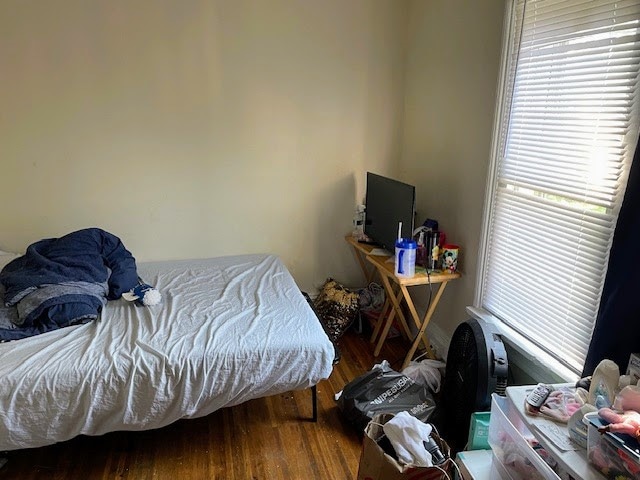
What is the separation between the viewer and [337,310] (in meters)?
3.05

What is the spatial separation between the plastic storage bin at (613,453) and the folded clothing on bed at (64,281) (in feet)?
6.84

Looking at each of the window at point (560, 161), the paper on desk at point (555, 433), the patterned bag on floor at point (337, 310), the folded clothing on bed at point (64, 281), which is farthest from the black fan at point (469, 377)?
the folded clothing on bed at point (64, 281)

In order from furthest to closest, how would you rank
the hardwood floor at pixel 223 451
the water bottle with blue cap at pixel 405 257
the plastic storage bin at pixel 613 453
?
the water bottle with blue cap at pixel 405 257
the hardwood floor at pixel 223 451
the plastic storage bin at pixel 613 453

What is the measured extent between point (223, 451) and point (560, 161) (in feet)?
6.36

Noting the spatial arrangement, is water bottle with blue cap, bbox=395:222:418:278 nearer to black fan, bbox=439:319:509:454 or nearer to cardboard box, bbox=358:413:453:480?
black fan, bbox=439:319:509:454

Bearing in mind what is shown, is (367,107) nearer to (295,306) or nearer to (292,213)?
(292,213)

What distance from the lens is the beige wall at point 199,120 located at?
2.62m

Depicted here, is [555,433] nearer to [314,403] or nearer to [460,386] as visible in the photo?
[460,386]

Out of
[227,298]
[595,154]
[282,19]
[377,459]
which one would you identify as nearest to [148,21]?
[282,19]

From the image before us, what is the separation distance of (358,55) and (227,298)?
1.85m

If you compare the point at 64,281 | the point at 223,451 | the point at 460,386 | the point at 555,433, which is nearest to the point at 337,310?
the point at 460,386

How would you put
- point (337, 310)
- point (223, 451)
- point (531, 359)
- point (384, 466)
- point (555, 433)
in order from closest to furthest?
point (555, 433), point (384, 466), point (531, 359), point (223, 451), point (337, 310)

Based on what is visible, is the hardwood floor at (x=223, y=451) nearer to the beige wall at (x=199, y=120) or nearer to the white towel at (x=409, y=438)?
the white towel at (x=409, y=438)

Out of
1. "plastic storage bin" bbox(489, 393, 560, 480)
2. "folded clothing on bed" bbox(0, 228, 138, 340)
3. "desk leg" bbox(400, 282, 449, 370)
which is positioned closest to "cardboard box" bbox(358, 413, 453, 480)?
"plastic storage bin" bbox(489, 393, 560, 480)
